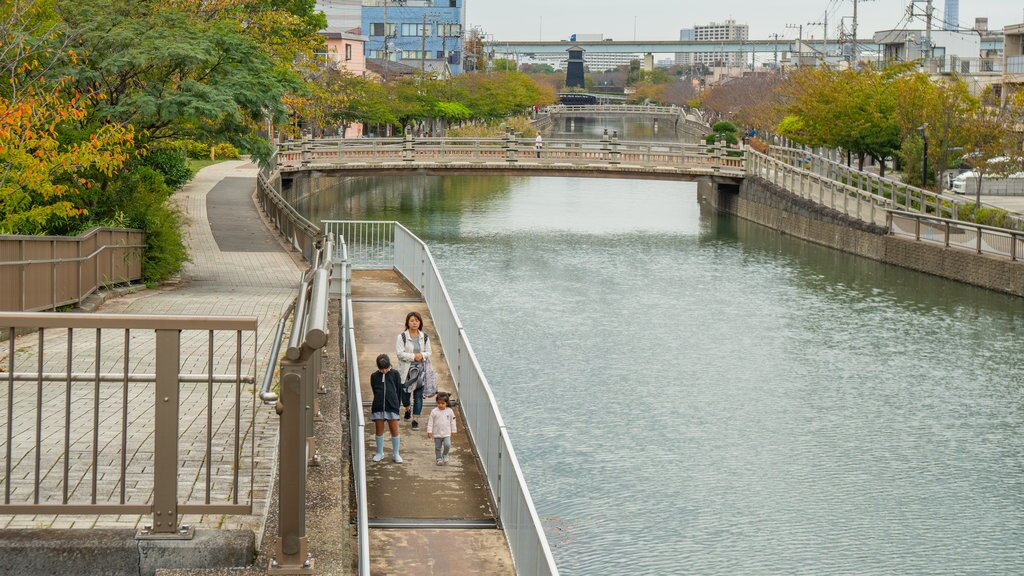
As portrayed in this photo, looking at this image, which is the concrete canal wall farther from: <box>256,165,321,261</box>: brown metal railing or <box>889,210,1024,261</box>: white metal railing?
<box>256,165,321,261</box>: brown metal railing

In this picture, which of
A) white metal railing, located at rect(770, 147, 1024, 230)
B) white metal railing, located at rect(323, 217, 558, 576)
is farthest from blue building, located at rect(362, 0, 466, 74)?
white metal railing, located at rect(323, 217, 558, 576)

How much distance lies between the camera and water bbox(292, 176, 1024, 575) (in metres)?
17.1

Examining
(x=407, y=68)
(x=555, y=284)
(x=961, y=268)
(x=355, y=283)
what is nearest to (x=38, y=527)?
(x=355, y=283)

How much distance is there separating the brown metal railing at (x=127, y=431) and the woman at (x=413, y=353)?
1.97 metres

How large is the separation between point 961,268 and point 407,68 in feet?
345

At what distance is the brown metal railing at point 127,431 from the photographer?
7137 mm

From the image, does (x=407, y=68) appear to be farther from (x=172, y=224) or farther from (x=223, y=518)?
(x=223, y=518)

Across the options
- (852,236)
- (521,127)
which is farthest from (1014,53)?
(521,127)

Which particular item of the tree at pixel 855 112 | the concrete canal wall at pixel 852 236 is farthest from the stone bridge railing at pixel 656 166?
the tree at pixel 855 112

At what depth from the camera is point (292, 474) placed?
7129 mm

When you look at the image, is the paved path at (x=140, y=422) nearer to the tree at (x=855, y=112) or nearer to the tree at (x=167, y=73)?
the tree at (x=167, y=73)

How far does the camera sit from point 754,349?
29.9 meters

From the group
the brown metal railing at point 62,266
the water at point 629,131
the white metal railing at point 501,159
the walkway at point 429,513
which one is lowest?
the walkway at point 429,513

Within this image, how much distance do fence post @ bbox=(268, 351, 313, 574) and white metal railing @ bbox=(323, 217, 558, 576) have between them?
2664 millimetres
